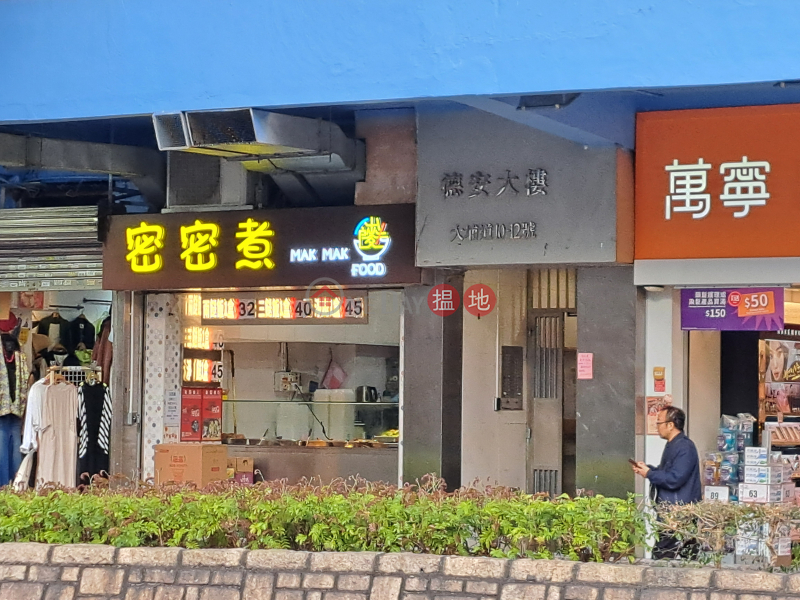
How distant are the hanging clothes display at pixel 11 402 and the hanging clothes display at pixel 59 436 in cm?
78

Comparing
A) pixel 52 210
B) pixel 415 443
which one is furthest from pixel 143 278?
pixel 415 443

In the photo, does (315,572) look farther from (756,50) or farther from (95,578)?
(756,50)

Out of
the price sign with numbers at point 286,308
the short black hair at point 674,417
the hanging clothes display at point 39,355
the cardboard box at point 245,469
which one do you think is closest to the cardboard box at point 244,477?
the cardboard box at point 245,469

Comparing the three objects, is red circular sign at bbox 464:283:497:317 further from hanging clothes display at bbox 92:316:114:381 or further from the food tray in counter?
hanging clothes display at bbox 92:316:114:381

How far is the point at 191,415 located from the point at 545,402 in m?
3.96

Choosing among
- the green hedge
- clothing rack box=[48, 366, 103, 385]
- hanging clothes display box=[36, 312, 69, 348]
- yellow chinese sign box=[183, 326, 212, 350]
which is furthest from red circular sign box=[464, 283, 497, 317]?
hanging clothes display box=[36, 312, 69, 348]

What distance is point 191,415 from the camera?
13.4 m

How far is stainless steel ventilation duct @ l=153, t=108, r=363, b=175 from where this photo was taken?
9320 millimetres

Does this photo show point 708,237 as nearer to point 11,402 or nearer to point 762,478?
point 762,478

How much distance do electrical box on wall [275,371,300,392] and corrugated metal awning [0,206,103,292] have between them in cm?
217

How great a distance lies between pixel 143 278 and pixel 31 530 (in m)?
5.37

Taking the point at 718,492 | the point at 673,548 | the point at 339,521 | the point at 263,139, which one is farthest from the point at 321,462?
the point at 673,548

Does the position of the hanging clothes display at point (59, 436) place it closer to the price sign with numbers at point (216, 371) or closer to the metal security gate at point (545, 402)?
the price sign with numbers at point (216, 371)

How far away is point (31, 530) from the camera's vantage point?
7531 mm
